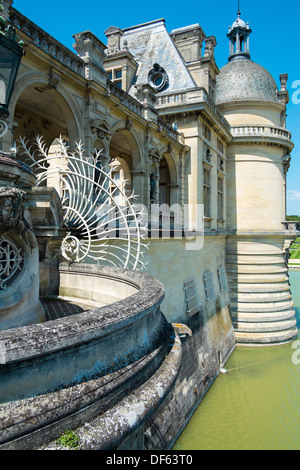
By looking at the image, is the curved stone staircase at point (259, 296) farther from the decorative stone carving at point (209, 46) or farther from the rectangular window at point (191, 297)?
the decorative stone carving at point (209, 46)

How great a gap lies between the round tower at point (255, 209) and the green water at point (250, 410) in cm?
310

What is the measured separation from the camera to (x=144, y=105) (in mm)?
12008

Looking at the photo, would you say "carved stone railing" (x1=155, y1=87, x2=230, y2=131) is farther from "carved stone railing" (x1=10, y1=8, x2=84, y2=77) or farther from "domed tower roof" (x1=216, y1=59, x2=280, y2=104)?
"carved stone railing" (x1=10, y1=8, x2=84, y2=77)

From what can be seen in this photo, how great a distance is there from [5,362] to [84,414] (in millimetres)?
616

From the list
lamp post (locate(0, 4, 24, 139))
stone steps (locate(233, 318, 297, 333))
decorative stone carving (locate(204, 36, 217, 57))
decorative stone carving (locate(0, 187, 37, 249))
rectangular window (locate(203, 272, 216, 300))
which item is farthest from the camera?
stone steps (locate(233, 318, 297, 333))

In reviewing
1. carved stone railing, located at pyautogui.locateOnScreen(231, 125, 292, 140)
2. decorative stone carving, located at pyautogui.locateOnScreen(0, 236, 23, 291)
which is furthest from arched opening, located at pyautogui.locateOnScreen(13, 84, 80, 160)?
carved stone railing, located at pyautogui.locateOnScreen(231, 125, 292, 140)

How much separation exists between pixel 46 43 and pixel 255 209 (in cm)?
1379

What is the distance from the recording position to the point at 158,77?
1641cm

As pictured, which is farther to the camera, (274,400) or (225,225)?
(225,225)

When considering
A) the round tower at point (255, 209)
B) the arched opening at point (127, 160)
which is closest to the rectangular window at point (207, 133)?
the round tower at point (255, 209)

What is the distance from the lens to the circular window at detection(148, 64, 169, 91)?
52.7 feet

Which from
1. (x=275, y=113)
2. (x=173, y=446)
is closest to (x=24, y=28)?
(x=173, y=446)

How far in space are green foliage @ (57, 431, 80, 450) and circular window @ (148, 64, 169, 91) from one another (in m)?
16.2

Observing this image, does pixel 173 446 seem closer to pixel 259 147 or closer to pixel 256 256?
pixel 256 256
